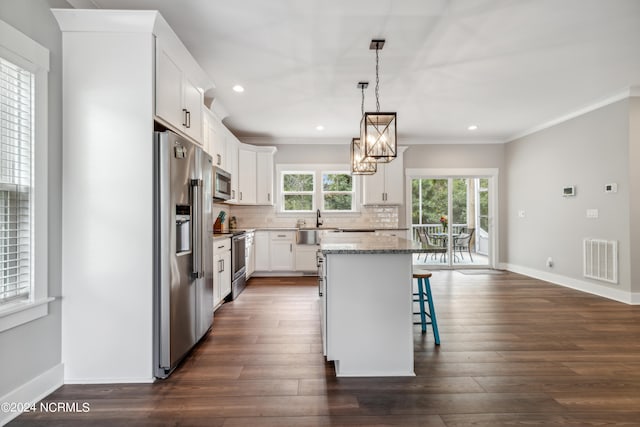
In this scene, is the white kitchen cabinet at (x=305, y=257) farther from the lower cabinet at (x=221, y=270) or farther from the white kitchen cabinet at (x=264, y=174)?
the lower cabinet at (x=221, y=270)

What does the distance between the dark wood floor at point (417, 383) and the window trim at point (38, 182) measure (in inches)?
24.1

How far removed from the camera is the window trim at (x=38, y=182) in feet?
5.99

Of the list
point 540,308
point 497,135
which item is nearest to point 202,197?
point 540,308

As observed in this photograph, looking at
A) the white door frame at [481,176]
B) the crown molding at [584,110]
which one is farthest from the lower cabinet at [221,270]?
the crown molding at [584,110]

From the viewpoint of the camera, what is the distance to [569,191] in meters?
4.83

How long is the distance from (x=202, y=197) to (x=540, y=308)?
13.1ft

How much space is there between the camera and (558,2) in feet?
7.59

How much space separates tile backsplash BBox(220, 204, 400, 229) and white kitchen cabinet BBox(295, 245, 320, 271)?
722mm

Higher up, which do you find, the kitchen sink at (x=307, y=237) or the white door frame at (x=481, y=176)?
the white door frame at (x=481, y=176)

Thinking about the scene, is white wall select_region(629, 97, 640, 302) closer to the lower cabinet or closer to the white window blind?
the lower cabinet

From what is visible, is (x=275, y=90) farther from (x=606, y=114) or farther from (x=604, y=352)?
(x=606, y=114)

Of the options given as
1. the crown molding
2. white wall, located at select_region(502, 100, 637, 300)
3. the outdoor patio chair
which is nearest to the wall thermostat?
white wall, located at select_region(502, 100, 637, 300)

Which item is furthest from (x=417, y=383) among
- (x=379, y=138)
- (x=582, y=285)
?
(x=582, y=285)

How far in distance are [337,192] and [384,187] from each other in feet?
3.06
